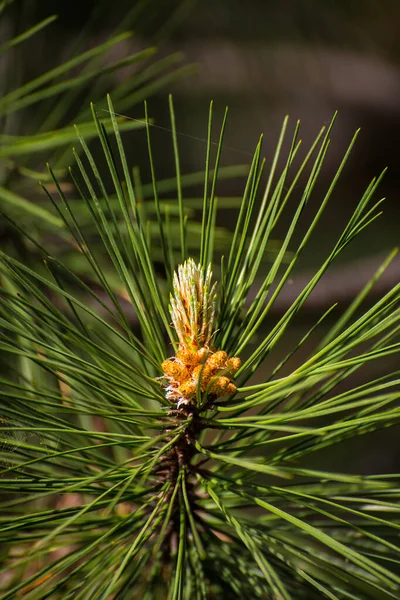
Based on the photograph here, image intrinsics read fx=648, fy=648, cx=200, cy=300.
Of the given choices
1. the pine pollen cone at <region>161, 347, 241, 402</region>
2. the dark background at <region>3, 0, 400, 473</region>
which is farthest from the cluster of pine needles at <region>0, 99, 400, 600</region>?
the dark background at <region>3, 0, 400, 473</region>

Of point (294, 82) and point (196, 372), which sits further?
point (294, 82)

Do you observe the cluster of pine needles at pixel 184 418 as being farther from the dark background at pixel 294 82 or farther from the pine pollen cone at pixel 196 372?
the dark background at pixel 294 82

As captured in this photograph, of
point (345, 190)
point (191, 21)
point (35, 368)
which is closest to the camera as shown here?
point (35, 368)

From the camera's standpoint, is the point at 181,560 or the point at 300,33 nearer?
the point at 181,560

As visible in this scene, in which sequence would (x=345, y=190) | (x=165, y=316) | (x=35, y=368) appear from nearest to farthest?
A: 1. (x=165, y=316)
2. (x=35, y=368)
3. (x=345, y=190)

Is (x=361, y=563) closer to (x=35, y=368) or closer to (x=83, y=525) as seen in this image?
(x=83, y=525)

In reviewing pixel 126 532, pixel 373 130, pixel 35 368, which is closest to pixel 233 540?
pixel 126 532

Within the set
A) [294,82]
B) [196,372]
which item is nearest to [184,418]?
[196,372]

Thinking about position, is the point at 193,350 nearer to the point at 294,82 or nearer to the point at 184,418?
the point at 184,418

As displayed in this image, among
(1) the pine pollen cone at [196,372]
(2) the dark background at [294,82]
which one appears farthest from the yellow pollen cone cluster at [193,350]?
(2) the dark background at [294,82]
